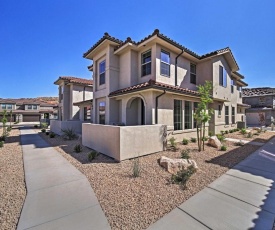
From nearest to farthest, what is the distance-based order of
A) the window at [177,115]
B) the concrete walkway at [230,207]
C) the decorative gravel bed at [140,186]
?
the concrete walkway at [230,207] → the decorative gravel bed at [140,186] → the window at [177,115]

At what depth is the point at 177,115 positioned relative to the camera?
10.6 metres

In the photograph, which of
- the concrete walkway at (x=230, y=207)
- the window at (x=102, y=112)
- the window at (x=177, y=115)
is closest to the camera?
the concrete walkway at (x=230, y=207)

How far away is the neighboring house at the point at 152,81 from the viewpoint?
31.0 ft

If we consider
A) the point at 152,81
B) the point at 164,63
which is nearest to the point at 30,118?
the point at 164,63

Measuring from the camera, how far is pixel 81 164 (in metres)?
6.51

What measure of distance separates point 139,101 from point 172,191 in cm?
799

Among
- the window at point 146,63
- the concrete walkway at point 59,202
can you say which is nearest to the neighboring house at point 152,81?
the window at point 146,63

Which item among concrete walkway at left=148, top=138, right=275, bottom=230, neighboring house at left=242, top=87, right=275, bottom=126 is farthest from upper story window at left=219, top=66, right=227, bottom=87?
neighboring house at left=242, top=87, right=275, bottom=126

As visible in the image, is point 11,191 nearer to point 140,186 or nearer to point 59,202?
point 59,202

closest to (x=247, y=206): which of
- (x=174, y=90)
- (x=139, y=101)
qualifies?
(x=174, y=90)

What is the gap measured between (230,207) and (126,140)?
439cm

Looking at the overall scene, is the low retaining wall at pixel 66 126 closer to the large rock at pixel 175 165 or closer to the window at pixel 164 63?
the window at pixel 164 63

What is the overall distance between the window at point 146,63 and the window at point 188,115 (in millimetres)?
3676

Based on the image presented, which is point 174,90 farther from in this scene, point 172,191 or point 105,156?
point 172,191
